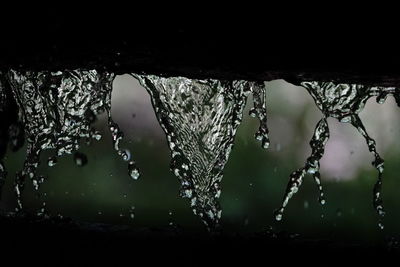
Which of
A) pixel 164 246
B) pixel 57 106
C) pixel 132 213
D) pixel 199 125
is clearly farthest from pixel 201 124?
pixel 132 213

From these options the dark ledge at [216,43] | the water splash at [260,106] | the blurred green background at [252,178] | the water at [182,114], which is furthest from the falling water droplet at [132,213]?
the dark ledge at [216,43]

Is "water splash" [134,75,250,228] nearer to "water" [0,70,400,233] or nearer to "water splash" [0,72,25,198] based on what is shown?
"water" [0,70,400,233]

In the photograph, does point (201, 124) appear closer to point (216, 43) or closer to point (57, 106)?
point (57, 106)

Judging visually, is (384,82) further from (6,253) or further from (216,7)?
(6,253)

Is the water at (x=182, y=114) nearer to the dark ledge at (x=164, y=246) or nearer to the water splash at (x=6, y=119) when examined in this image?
the water splash at (x=6, y=119)

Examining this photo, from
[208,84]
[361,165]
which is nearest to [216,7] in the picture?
[208,84]

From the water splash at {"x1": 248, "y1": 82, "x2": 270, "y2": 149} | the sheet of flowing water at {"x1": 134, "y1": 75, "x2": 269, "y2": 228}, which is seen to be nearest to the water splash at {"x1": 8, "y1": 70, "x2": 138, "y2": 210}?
the sheet of flowing water at {"x1": 134, "y1": 75, "x2": 269, "y2": 228}
